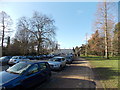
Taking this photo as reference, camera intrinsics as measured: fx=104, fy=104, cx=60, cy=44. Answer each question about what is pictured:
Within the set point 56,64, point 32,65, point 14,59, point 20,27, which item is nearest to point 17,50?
point 20,27

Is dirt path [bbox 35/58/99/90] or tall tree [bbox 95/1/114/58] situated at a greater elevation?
tall tree [bbox 95/1/114/58]

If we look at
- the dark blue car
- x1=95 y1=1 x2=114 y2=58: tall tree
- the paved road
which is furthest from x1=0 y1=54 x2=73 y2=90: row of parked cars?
x1=95 y1=1 x2=114 y2=58: tall tree

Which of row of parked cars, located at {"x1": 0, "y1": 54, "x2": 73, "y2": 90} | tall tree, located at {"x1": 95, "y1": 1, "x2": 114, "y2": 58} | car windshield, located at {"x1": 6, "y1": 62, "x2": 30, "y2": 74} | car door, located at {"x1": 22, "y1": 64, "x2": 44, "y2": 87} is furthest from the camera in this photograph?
tall tree, located at {"x1": 95, "y1": 1, "x2": 114, "y2": 58}

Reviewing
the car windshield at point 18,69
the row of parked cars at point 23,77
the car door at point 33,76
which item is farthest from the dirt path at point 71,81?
the car windshield at point 18,69

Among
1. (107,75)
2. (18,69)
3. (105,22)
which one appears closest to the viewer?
(18,69)

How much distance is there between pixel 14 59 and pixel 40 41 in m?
16.9

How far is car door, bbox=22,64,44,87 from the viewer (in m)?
5.04

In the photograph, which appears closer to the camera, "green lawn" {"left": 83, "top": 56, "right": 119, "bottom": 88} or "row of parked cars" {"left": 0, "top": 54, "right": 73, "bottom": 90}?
"row of parked cars" {"left": 0, "top": 54, "right": 73, "bottom": 90}

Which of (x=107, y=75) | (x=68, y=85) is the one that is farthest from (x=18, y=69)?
(x=107, y=75)

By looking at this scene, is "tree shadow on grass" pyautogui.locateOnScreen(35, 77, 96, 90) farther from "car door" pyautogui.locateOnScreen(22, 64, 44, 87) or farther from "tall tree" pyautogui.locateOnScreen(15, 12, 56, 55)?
"tall tree" pyautogui.locateOnScreen(15, 12, 56, 55)

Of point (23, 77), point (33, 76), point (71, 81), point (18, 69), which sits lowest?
point (71, 81)

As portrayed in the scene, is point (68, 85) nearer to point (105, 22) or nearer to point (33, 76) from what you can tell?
point (33, 76)

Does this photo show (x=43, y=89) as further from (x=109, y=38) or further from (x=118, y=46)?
(x=118, y=46)

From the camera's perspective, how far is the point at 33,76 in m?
5.54
